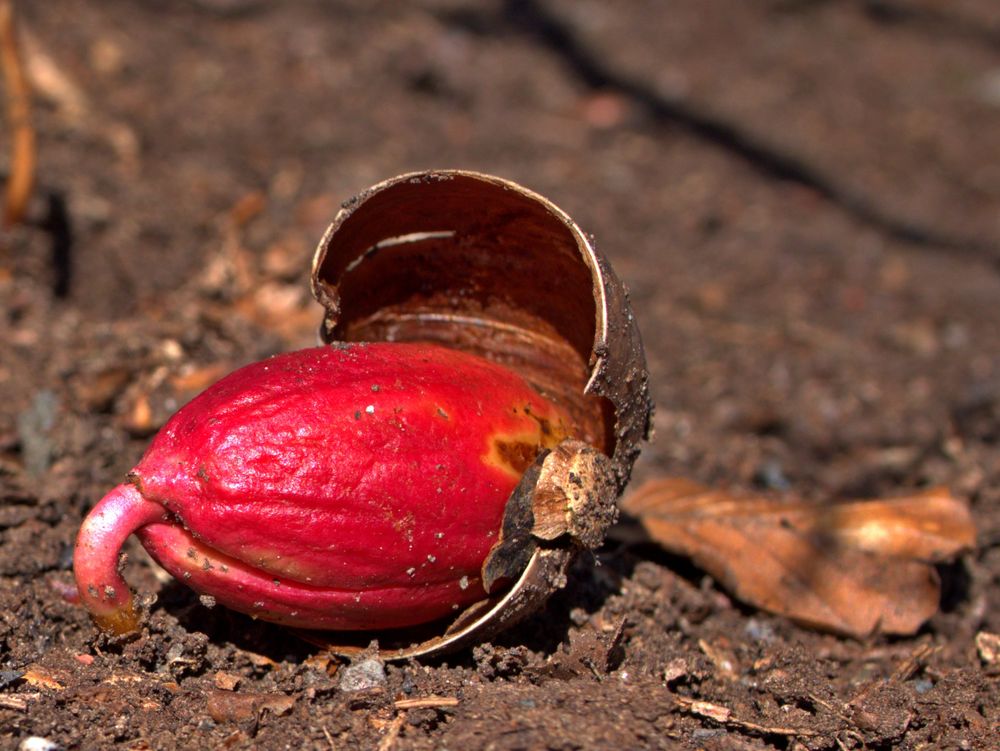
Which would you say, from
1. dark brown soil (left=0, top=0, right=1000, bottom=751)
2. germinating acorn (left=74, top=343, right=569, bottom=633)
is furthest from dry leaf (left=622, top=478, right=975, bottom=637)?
germinating acorn (left=74, top=343, right=569, bottom=633)

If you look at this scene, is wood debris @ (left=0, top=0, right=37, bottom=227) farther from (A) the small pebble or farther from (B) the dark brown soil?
(A) the small pebble

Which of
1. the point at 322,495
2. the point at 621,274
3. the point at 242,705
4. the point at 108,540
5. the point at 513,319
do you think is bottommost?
the point at 621,274

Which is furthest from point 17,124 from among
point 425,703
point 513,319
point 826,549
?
point 826,549

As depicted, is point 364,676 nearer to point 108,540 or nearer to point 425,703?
point 425,703

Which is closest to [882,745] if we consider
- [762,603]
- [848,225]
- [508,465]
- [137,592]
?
[762,603]

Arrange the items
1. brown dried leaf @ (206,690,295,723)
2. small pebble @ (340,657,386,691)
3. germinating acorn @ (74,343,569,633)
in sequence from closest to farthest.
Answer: germinating acorn @ (74,343,569,633) → brown dried leaf @ (206,690,295,723) → small pebble @ (340,657,386,691)

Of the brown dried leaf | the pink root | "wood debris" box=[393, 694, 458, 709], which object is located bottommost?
the brown dried leaf

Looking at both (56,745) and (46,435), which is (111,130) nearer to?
(46,435)
